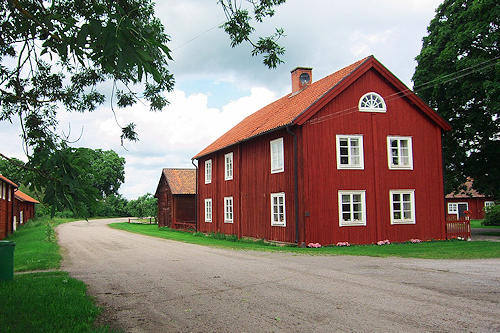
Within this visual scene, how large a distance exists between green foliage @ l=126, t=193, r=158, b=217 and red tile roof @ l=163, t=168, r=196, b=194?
1343 cm

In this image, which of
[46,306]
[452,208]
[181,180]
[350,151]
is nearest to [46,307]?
[46,306]

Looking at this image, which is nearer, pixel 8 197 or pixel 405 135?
pixel 405 135

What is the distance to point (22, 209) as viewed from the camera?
45.5 m

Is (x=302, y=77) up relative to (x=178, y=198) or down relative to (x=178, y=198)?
up

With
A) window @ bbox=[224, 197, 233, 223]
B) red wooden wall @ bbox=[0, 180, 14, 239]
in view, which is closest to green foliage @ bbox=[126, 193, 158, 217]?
red wooden wall @ bbox=[0, 180, 14, 239]

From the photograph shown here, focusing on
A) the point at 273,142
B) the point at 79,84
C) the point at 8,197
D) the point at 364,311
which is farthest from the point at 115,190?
the point at 364,311

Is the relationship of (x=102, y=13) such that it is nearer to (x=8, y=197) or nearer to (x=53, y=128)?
(x=53, y=128)

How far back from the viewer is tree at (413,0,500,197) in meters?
22.7

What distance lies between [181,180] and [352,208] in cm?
2414

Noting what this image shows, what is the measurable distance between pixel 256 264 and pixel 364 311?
6.47 metres

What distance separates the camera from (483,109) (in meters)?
24.6

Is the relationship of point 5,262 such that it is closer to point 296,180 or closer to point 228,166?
point 296,180

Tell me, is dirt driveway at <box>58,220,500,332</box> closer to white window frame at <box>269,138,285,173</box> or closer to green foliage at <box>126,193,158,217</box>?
white window frame at <box>269,138,285,173</box>

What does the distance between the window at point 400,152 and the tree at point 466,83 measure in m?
4.63
